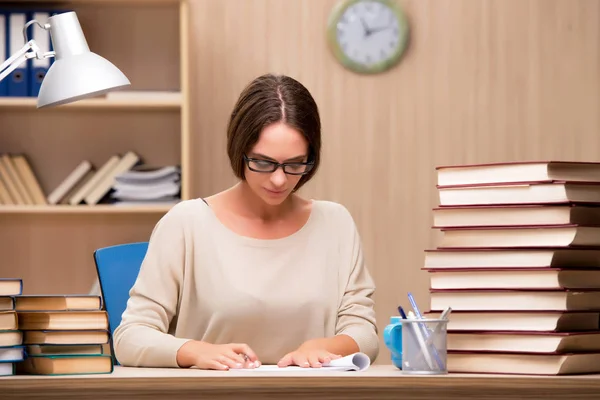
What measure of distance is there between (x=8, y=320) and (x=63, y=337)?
90 mm

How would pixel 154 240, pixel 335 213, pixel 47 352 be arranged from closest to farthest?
pixel 47 352, pixel 154 240, pixel 335 213

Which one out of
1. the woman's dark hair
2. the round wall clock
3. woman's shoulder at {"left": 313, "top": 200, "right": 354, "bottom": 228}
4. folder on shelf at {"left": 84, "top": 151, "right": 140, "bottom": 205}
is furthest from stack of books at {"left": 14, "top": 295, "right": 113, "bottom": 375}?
the round wall clock

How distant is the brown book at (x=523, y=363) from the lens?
1.42 metres

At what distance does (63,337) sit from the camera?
58.2 inches

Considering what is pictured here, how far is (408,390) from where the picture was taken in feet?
4.49

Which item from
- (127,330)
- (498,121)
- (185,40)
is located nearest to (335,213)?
(127,330)

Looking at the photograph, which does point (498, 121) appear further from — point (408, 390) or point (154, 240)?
point (408, 390)

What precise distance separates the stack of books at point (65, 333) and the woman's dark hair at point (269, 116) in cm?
66

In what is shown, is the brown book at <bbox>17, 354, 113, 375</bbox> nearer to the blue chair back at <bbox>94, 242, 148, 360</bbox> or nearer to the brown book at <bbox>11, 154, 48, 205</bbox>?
the blue chair back at <bbox>94, 242, 148, 360</bbox>

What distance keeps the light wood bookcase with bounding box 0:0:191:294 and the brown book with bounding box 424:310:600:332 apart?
261 centimetres

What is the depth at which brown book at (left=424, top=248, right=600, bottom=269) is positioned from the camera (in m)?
1.48

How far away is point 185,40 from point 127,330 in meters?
2.03

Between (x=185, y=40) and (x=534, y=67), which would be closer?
(x=185, y=40)

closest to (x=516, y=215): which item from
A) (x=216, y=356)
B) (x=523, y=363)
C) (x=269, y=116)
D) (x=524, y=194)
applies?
(x=524, y=194)
